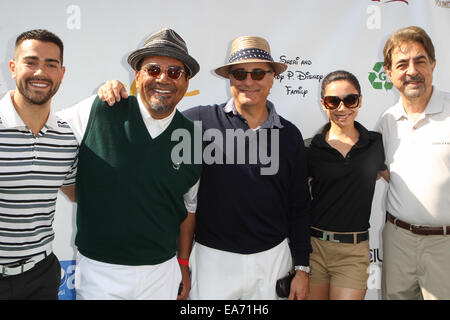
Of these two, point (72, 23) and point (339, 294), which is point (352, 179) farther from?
point (72, 23)

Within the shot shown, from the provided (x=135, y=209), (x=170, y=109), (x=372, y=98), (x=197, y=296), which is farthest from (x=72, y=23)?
(x=372, y=98)

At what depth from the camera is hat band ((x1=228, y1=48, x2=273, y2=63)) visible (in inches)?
84.7

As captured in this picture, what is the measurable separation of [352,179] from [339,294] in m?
0.74

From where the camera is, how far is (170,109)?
6.00 feet

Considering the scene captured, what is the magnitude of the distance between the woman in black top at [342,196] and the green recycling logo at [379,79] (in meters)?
0.83

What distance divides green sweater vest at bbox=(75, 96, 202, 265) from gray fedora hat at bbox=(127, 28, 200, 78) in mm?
295

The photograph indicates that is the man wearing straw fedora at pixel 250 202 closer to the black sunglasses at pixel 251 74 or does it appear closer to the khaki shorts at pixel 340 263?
the black sunglasses at pixel 251 74

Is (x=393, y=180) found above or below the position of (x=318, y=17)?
below

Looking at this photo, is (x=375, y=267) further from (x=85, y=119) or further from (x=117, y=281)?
(x=85, y=119)

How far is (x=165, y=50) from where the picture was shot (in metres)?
1.80

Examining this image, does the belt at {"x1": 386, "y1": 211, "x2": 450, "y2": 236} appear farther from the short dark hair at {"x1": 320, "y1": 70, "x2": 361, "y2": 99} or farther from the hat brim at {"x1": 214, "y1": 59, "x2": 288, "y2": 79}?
the hat brim at {"x1": 214, "y1": 59, "x2": 288, "y2": 79}

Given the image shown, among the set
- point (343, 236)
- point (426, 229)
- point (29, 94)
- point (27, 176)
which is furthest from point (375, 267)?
point (29, 94)

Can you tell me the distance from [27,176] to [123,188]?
43cm

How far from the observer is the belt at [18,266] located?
5.26 ft
